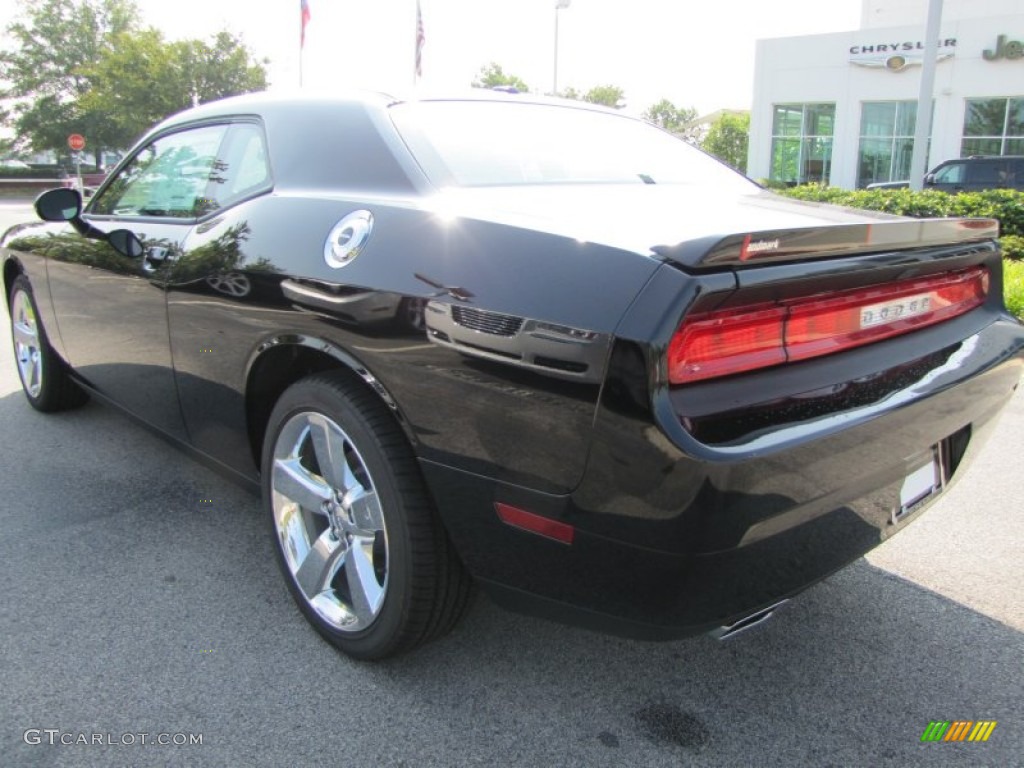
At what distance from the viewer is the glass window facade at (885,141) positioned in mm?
26031

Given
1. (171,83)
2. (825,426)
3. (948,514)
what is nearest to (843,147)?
(948,514)

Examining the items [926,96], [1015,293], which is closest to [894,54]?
[926,96]

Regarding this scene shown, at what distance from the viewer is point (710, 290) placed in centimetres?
158

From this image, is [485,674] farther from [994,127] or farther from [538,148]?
[994,127]

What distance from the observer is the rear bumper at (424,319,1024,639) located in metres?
1.56

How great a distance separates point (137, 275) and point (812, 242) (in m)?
2.36

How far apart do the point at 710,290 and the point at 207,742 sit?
5.31 ft

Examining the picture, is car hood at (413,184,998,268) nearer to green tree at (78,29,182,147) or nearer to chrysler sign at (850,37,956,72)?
chrysler sign at (850,37,956,72)

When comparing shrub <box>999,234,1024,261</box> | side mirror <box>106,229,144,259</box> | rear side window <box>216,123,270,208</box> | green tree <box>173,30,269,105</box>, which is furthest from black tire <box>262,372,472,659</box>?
green tree <box>173,30,269,105</box>

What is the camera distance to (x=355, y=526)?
87.7 inches

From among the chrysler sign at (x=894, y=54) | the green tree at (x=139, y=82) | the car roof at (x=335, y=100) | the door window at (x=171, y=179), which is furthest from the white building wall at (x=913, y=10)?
the door window at (x=171, y=179)

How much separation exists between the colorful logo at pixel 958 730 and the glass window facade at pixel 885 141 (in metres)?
27.3

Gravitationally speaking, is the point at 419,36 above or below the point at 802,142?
above

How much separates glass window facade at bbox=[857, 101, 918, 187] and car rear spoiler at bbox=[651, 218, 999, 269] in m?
27.1
